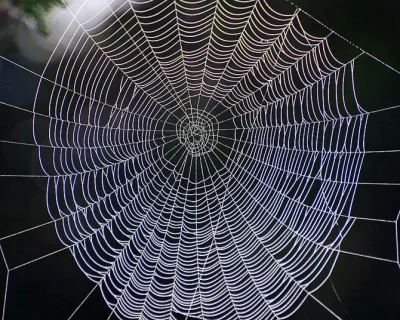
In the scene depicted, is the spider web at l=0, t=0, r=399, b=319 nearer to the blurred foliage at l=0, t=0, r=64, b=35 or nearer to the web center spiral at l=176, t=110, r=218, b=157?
the web center spiral at l=176, t=110, r=218, b=157

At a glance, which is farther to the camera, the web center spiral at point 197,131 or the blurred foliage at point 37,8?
the web center spiral at point 197,131

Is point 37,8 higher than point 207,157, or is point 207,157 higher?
point 37,8

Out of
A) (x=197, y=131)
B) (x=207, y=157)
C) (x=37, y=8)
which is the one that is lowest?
(x=207, y=157)

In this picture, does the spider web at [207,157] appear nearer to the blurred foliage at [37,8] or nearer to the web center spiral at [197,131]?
the web center spiral at [197,131]

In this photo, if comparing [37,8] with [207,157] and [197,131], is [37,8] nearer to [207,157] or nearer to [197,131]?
[197,131]

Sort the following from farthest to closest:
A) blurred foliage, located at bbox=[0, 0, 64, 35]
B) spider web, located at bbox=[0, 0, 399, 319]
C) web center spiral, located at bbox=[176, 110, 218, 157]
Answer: web center spiral, located at bbox=[176, 110, 218, 157], spider web, located at bbox=[0, 0, 399, 319], blurred foliage, located at bbox=[0, 0, 64, 35]

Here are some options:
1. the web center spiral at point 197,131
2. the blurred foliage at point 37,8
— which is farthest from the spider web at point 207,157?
the blurred foliage at point 37,8

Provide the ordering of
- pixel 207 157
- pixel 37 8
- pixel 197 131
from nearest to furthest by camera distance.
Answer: pixel 37 8 → pixel 197 131 → pixel 207 157

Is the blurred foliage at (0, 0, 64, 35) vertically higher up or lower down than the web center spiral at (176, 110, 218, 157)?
higher up

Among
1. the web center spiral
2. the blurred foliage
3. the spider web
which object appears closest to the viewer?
the blurred foliage

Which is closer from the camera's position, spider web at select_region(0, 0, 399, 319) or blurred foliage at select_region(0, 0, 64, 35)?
blurred foliage at select_region(0, 0, 64, 35)

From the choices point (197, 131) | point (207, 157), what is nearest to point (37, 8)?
point (197, 131)

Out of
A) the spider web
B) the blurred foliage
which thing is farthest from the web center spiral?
the blurred foliage
